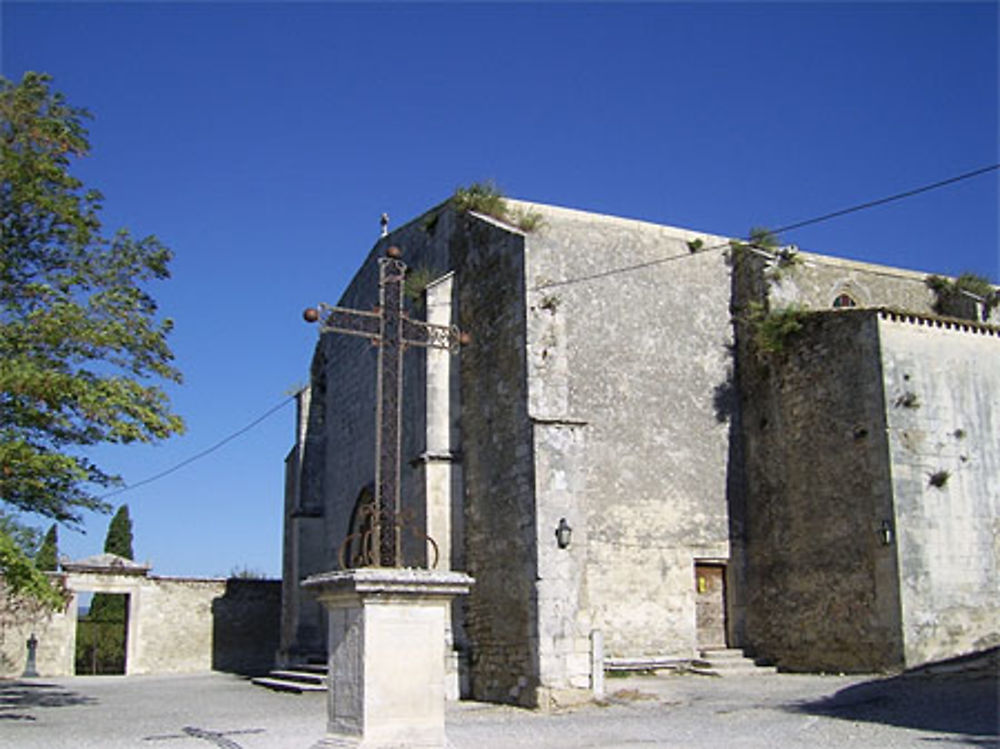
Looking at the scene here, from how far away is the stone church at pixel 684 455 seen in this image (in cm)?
1655

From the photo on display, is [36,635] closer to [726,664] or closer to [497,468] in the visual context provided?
[497,468]

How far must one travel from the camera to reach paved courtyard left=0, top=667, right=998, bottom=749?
37.7ft

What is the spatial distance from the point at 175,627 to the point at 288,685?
357 inches

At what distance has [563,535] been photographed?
624 inches

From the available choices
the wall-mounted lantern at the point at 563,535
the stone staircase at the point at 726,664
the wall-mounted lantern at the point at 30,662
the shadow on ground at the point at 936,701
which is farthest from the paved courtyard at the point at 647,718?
the wall-mounted lantern at the point at 30,662

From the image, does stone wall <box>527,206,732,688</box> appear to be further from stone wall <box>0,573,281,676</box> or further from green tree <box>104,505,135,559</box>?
green tree <box>104,505,135,559</box>

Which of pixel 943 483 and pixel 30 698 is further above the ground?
pixel 943 483

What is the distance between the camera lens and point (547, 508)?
1605 centimetres

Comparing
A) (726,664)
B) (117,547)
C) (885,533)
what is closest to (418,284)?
(726,664)

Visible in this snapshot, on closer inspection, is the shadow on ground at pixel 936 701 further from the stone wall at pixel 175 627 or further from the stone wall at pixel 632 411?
the stone wall at pixel 175 627

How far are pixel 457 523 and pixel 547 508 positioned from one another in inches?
103

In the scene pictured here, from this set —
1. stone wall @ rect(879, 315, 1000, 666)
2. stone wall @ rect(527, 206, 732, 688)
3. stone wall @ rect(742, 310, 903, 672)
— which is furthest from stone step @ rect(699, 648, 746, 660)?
stone wall @ rect(879, 315, 1000, 666)

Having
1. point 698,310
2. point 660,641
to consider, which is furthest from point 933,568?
point 698,310

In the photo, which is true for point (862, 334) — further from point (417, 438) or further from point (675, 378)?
point (417, 438)
